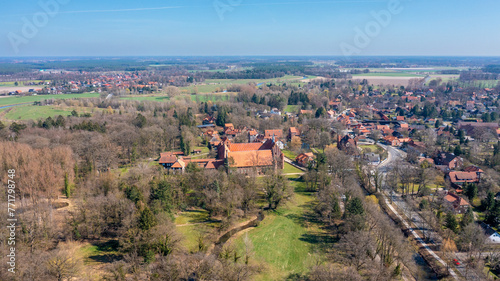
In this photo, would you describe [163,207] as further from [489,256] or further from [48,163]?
[489,256]

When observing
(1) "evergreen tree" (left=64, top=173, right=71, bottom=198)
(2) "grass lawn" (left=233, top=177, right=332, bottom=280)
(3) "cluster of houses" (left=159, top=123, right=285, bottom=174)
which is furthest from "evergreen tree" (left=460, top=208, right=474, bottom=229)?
(1) "evergreen tree" (left=64, top=173, right=71, bottom=198)

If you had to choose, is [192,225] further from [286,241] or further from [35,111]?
[35,111]

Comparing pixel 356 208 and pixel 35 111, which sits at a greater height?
pixel 35 111

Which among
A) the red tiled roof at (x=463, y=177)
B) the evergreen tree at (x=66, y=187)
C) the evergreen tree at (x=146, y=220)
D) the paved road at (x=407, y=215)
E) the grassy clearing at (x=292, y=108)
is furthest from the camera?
the grassy clearing at (x=292, y=108)

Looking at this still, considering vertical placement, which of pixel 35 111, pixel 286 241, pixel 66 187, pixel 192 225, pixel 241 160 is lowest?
pixel 286 241

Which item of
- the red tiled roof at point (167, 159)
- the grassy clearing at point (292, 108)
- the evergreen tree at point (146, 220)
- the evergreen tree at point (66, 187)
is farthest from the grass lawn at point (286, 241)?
the grassy clearing at point (292, 108)

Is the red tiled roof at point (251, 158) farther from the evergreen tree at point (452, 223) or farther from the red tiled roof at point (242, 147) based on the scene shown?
the evergreen tree at point (452, 223)

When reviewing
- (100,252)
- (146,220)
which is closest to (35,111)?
(100,252)

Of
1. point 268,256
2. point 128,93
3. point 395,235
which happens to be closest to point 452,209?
point 395,235

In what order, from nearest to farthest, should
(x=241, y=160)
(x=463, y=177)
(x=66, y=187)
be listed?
(x=66, y=187) < (x=463, y=177) < (x=241, y=160)
